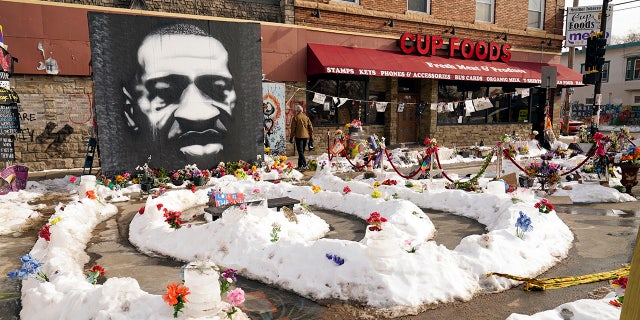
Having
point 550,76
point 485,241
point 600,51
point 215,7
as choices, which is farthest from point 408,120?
point 485,241

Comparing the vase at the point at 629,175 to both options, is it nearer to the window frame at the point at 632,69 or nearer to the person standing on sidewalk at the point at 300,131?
the person standing on sidewalk at the point at 300,131

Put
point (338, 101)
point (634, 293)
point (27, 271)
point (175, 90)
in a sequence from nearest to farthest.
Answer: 1. point (634, 293)
2. point (27, 271)
3. point (175, 90)
4. point (338, 101)

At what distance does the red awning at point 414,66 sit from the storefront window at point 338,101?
44.9 inches

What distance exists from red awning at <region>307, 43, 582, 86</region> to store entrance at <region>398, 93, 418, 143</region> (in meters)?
2.17

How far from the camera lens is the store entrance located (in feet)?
65.9

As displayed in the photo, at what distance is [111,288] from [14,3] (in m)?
12.2

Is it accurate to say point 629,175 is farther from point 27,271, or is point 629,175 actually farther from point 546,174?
point 27,271

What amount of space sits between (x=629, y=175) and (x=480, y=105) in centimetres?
944

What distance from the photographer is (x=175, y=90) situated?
40.6 feet

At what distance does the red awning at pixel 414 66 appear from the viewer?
53.0ft

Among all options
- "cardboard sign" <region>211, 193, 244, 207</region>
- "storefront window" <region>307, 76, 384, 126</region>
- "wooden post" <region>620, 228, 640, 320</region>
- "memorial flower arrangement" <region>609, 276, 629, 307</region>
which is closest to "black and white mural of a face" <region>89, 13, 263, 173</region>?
"storefront window" <region>307, 76, 384, 126</region>

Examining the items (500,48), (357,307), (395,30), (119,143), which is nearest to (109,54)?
(119,143)

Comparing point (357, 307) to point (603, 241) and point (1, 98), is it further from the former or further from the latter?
point (1, 98)

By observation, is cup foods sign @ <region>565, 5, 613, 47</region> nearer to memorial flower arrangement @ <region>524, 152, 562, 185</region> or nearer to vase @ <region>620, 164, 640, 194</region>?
vase @ <region>620, 164, 640, 194</region>
